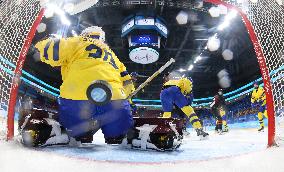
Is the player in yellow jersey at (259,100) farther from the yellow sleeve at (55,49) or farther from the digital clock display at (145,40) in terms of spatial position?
the yellow sleeve at (55,49)

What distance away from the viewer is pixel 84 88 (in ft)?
6.72

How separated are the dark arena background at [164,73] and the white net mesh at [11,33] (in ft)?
0.04

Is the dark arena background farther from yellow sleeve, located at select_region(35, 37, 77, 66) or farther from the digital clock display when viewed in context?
yellow sleeve, located at select_region(35, 37, 77, 66)

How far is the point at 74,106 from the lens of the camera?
6.78 ft

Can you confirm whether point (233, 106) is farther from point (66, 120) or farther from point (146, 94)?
point (66, 120)

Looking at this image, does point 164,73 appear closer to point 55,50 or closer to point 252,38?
point 252,38

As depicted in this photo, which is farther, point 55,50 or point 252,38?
point 252,38

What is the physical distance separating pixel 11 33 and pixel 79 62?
4.73ft

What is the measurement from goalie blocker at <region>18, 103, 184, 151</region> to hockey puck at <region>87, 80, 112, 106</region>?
1.55ft

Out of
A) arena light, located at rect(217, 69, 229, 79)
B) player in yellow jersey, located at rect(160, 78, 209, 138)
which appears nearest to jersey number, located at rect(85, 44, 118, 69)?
player in yellow jersey, located at rect(160, 78, 209, 138)

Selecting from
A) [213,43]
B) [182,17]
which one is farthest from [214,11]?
[213,43]

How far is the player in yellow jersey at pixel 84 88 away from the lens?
2074 mm

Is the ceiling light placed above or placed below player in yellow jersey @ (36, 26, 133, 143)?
above

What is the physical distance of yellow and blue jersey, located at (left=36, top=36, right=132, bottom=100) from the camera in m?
2.07
